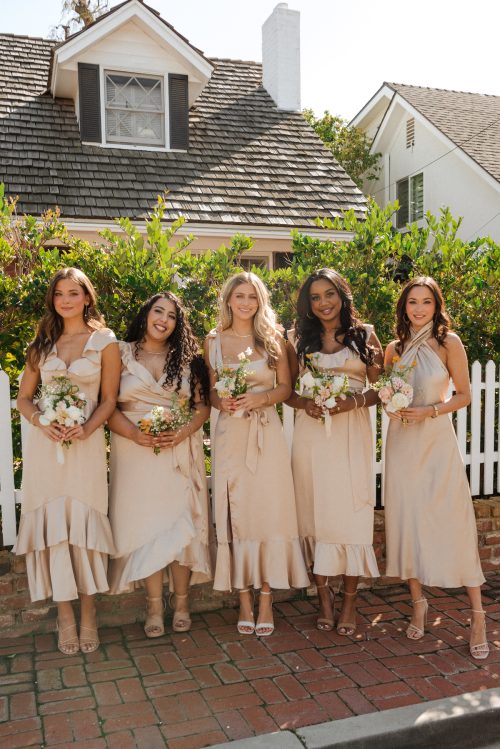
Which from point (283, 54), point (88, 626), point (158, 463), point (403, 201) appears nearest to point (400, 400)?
point (158, 463)

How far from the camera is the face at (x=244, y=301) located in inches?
160

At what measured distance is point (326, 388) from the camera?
388 centimetres

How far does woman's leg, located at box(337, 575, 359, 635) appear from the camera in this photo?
13.7 ft

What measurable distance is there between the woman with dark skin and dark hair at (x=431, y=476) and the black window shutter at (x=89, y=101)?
29.9 feet

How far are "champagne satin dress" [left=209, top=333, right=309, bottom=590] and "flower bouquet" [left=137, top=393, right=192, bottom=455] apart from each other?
0.30m

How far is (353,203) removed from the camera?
1211 centimetres

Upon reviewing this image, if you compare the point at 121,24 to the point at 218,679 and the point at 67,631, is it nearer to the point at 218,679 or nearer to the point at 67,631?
the point at 67,631

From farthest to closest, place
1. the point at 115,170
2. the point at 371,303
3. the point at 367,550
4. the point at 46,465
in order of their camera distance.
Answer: the point at 115,170 < the point at 371,303 < the point at 367,550 < the point at 46,465

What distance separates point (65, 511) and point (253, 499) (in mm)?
1104

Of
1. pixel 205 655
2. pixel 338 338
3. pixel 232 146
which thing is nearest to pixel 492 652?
pixel 205 655

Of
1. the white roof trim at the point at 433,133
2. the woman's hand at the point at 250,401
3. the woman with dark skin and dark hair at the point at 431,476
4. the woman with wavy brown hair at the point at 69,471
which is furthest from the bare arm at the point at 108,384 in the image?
the white roof trim at the point at 433,133

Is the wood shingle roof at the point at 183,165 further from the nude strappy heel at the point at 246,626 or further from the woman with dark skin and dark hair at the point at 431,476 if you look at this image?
the nude strappy heel at the point at 246,626

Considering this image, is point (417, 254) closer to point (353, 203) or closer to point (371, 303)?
point (371, 303)

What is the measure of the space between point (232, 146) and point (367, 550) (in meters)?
10.2
